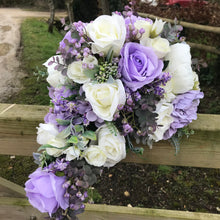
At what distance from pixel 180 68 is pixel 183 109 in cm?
14

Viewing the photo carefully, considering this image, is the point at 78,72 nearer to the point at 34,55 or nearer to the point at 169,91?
the point at 169,91

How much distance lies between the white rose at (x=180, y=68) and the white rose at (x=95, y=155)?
0.32 metres

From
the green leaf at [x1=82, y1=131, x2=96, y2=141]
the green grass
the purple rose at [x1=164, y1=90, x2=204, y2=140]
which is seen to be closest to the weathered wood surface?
the purple rose at [x1=164, y1=90, x2=204, y2=140]

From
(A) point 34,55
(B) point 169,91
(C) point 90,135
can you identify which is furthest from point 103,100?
(A) point 34,55

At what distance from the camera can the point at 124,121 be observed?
2.37ft

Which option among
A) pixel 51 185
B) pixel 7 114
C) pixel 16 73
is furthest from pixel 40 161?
pixel 16 73

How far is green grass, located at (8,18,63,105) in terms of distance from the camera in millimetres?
3398

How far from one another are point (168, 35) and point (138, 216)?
93cm

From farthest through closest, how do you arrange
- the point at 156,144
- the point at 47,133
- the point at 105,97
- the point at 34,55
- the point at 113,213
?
1. the point at 34,55
2. the point at 113,213
3. the point at 156,144
4. the point at 47,133
5. the point at 105,97

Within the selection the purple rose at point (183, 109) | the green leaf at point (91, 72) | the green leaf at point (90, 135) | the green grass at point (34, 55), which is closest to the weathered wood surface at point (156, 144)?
the purple rose at point (183, 109)

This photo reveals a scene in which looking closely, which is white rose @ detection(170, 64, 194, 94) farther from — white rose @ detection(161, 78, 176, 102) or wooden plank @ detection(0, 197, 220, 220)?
wooden plank @ detection(0, 197, 220, 220)

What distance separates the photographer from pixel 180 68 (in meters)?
0.78

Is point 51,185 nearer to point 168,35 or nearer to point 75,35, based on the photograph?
point 75,35

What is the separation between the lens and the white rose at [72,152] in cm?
73
